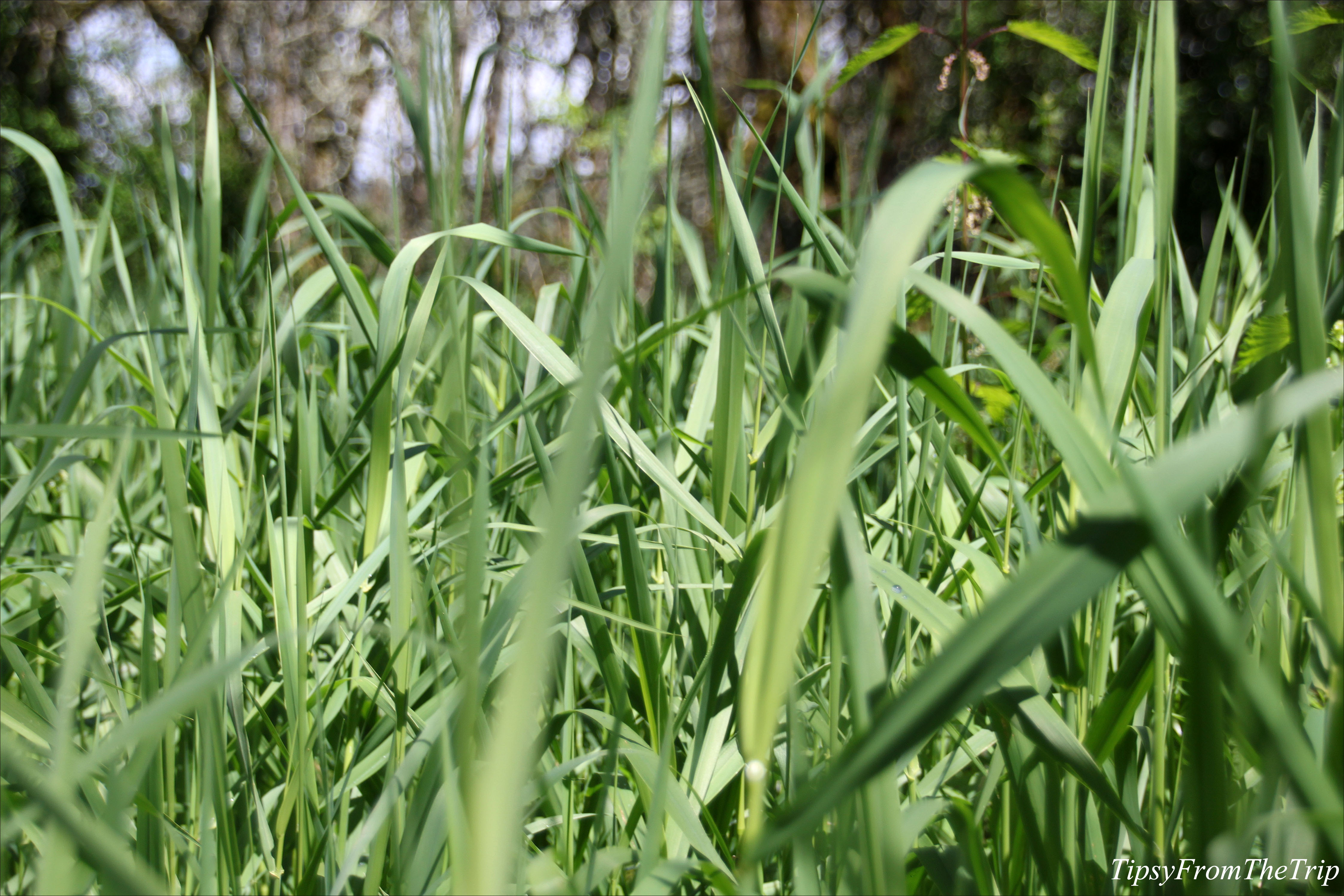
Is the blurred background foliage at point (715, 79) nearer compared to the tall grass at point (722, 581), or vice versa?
the tall grass at point (722, 581)

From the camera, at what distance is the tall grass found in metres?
0.21

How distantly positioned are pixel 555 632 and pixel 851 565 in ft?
0.78

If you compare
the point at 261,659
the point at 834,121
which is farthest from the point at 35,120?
the point at 261,659

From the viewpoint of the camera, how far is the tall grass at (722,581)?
21cm

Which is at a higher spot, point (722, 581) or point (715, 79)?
point (715, 79)

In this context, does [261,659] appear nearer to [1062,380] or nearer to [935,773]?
[935,773]

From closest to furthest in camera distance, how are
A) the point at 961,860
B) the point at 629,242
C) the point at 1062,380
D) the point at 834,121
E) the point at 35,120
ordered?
the point at 629,242
the point at 961,860
the point at 1062,380
the point at 834,121
the point at 35,120

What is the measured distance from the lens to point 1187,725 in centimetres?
29

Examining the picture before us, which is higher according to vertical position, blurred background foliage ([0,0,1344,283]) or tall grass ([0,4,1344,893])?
blurred background foliage ([0,0,1344,283])

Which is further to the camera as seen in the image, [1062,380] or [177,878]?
[1062,380]

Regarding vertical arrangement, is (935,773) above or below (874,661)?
below

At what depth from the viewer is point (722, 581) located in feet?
1.79

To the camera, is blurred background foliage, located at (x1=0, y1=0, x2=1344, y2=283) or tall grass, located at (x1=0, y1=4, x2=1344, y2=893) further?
blurred background foliage, located at (x1=0, y1=0, x2=1344, y2=283)

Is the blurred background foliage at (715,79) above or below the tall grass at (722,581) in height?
above
